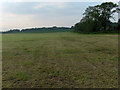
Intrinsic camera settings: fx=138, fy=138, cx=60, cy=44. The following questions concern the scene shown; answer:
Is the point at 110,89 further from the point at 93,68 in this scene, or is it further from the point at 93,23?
the point at 93,23

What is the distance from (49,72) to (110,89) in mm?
2517

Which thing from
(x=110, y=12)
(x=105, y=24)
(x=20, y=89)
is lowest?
(x=20, y=89)

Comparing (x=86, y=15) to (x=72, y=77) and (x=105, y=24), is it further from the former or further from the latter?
(x=72, y=77)

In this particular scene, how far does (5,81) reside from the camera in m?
4.87

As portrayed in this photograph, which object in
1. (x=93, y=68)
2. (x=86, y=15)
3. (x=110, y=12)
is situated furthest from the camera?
(x=86, y=15)

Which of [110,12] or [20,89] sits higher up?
[110,12]

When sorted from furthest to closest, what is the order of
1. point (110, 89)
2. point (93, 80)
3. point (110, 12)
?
point (110, 12) → point (93, 80) → point (110, 89)

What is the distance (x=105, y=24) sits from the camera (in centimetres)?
5681

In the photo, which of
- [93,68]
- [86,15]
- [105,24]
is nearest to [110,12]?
[105,24]

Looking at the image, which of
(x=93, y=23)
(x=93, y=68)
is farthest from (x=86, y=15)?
(x=93, y=68)

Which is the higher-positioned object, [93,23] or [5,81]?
[93,23]

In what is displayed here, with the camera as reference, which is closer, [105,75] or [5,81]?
[5,81]

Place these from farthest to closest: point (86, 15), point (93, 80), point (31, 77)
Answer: point (86, 15) → point (31, 77) → point (93, 80)

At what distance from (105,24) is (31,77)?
2211 inches
